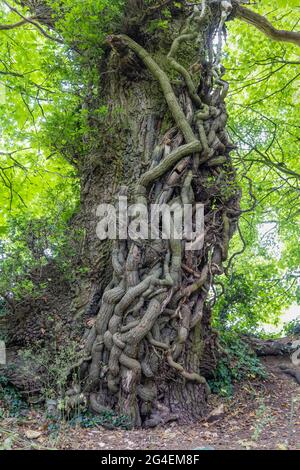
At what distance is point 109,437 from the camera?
2961 millimetres

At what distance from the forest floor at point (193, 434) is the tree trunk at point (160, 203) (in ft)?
0.93

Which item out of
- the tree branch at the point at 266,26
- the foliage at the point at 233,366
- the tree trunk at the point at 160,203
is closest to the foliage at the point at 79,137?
the tree trunk at the point at 160,203

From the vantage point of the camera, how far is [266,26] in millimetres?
5707

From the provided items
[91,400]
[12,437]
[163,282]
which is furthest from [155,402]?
[12,437]

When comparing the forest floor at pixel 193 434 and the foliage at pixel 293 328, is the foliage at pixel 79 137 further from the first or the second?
the forest floor at pixel 193 434

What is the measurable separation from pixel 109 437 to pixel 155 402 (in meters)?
0.67

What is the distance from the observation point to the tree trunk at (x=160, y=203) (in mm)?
3545

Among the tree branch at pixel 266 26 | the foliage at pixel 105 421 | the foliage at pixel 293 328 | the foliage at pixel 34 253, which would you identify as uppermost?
the tree branch at pixel 266 26

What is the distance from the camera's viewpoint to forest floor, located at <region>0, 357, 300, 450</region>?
8.86ft

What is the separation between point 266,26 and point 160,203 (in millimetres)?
3552

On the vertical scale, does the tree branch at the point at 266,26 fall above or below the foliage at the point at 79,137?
above

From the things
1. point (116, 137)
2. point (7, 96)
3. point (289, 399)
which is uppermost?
point (7, 96)

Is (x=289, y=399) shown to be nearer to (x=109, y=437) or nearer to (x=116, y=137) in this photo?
(x=109, y=437)

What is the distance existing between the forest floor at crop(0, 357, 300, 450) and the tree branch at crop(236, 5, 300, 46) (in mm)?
4792
